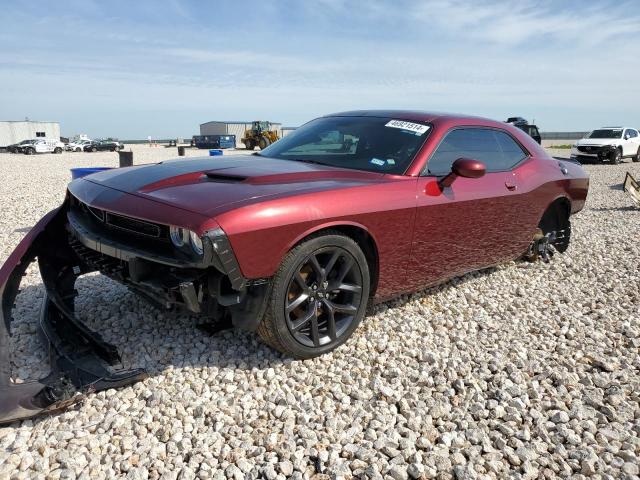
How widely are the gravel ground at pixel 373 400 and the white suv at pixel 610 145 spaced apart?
1931 centimetres

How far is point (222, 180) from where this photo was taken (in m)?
2.87

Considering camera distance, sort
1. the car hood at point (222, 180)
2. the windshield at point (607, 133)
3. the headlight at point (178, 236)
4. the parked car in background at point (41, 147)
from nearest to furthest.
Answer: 1. the headlight at point (178, 236)
2. the car hood at point (222, 180)
3. the windshield at point (607, 133)
4. the parked car in background at point (41, 147)

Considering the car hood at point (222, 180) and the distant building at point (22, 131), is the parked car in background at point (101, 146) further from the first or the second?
the car hood at point (222, 180)

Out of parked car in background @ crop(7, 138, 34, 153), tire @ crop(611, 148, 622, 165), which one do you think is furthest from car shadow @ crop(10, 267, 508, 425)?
parked car in background @ crop(7, 138, 34, 153)

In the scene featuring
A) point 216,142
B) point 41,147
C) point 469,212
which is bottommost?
point 41,147

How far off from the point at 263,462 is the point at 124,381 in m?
0.92

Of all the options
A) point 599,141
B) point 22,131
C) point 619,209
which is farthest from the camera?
point 22,131

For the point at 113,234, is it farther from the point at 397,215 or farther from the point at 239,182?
the point at 397,215

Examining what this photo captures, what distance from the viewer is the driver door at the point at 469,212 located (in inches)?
132

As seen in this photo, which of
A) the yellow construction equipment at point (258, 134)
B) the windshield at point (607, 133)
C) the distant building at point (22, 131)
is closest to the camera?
the windshield at point (607, 133)

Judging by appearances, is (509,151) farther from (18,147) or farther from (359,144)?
(18,147)

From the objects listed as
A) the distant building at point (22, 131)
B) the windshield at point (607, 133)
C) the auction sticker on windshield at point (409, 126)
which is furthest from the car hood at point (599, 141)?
the distant building at point (22, 131)

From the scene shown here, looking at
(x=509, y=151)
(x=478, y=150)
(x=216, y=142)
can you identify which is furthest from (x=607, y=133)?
(x=216, y=142)

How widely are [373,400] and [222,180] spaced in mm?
1500
